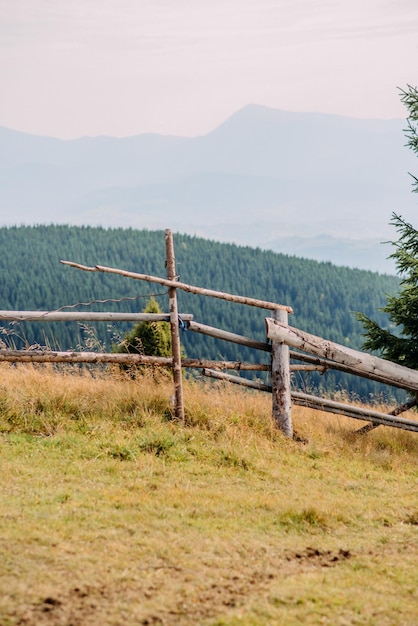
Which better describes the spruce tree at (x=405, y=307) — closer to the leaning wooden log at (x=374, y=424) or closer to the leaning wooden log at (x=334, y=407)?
the leaning wooden log at (x=374, y=424)

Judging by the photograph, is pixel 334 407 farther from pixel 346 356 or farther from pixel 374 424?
pixel 346 356

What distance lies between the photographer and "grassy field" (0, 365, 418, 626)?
387cm

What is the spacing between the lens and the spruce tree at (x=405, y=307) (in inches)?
378

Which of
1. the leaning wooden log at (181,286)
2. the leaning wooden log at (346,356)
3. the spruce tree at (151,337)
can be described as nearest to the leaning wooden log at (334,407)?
the leaning wooden log at (346,356)

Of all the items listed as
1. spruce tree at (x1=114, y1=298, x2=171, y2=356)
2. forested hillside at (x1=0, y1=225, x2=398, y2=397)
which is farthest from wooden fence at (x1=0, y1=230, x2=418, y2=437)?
forested hillside at (x1=0, y1=225, x2=398, y2=397)

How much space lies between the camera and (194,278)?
357ft

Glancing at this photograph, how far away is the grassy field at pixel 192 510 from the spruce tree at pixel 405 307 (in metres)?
1.20

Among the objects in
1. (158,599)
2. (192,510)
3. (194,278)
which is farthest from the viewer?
(194,278)

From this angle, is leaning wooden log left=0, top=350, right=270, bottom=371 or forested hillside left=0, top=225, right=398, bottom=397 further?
forested hillside left=0, top=225, right=398, bottom=397

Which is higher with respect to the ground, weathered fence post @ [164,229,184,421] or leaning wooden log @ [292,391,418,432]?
weathered fence post @ [164,229,184,421]

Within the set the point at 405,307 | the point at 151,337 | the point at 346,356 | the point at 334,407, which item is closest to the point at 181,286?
the point at 346,356

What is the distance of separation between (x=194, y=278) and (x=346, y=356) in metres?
Result: 101

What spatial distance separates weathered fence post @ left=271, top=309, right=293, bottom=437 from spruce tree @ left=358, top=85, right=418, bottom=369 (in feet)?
7.49

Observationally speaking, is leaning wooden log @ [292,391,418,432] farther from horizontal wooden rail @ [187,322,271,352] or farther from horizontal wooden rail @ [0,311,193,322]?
horizontal wooden rail @ [0,311,193,322]
